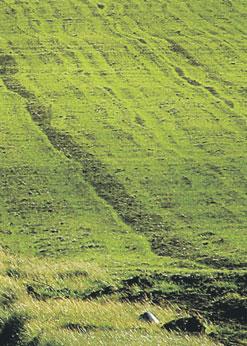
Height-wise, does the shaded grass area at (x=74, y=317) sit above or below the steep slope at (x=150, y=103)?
above

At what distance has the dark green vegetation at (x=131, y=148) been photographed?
64.5 ft

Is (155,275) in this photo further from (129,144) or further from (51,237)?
(129,144)

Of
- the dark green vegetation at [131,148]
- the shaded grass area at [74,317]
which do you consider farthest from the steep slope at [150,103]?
the shaded grass area at [74,317]

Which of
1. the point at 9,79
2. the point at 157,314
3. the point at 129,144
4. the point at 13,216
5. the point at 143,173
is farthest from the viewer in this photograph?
the point at 9,79

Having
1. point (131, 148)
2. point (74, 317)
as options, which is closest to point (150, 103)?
point (131, 148)

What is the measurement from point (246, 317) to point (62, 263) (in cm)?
585

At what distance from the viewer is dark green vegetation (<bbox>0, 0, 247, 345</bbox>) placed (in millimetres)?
19656

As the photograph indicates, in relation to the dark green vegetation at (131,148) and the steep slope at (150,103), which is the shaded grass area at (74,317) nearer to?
the dark green vegetation at (131,148)

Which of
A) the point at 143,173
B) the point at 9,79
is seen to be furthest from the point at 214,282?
the point at 9,79

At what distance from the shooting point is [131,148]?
32.3 m

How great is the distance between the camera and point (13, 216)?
84.0 ft

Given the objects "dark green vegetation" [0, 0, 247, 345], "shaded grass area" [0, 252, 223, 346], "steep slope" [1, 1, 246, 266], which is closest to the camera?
"shaded grass area" [0, 252, 223, 346]

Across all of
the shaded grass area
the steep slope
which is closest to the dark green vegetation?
the steep slope

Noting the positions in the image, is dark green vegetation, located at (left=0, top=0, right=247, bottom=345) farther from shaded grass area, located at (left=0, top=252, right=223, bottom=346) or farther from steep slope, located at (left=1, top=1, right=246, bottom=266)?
shaded grass area, located at (left=0, top=252, right=223, bottom=346)
